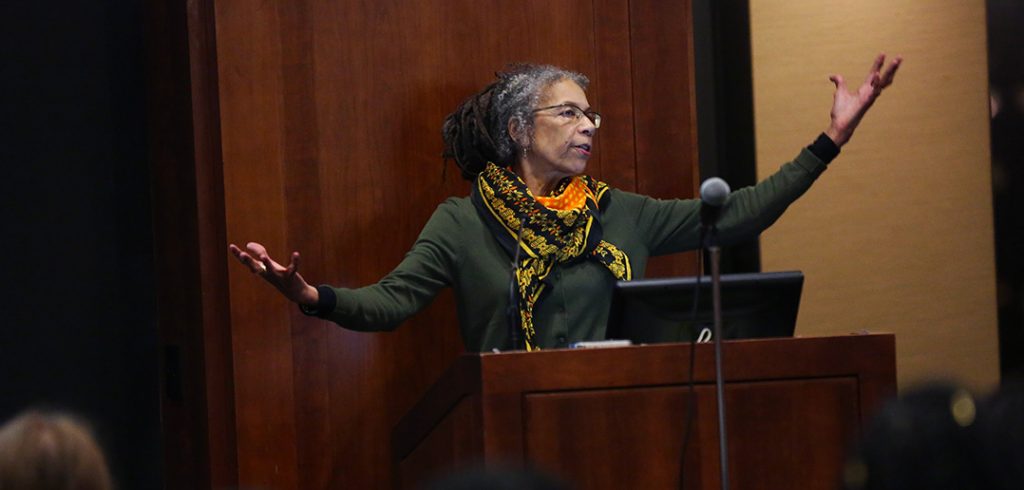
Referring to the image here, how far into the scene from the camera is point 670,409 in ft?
10.4

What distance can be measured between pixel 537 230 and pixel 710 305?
0.98 meters

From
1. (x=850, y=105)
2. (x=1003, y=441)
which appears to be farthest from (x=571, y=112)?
(x=1003, y=441)

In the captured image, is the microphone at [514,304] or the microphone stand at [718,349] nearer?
the microphone stand at [718,349]

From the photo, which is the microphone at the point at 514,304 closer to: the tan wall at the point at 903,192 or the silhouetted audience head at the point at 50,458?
the tan wall at the point at 903,192

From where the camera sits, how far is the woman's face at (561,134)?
4.36 meters

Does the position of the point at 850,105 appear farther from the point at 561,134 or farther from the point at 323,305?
the point at 323,305

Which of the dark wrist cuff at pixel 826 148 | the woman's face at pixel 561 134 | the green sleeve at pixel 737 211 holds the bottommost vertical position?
the green sleeve at pixel 737 211

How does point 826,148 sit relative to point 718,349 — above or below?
above

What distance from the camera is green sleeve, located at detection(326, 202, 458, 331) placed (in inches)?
153

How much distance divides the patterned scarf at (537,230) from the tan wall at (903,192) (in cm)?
130

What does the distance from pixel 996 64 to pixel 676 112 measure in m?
1.30

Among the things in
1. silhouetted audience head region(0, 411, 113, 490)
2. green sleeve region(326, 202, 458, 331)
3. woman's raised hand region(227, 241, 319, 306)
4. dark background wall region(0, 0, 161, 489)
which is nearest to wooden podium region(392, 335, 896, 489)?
woman's raised hand region(227, 241, 319, 306)

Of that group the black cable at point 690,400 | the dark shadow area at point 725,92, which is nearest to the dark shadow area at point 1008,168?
the dark shadow area at point 725,92

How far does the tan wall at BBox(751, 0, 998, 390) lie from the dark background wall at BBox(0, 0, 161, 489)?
212cm
